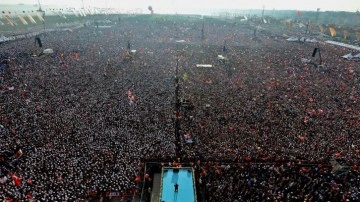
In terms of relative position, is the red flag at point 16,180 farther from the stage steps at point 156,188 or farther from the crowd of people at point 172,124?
the stage steps at point 156,188

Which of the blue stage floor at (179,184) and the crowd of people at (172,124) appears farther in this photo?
the crowd of people at (172,124)

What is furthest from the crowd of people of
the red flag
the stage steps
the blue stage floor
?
the stage steps

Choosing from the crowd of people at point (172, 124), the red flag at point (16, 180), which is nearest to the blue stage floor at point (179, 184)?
the crowd of people at point (172, 124)

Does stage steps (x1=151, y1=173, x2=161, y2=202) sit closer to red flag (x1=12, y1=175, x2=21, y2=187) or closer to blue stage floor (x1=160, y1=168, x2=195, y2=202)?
blue stage floor (x1=160, y1=168, x2=195, y2=202)

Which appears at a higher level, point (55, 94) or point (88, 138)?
point (55, 94)

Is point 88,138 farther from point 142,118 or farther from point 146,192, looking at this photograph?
point 146,192

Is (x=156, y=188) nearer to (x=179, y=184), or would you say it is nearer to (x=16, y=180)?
(x=179, y=184)

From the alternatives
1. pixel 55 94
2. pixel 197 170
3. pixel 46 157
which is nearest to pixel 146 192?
pixel 197 170

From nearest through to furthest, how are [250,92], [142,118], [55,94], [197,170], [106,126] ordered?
[197,170]
[106,126]
[142,118]
[55,94]
[250,92]
